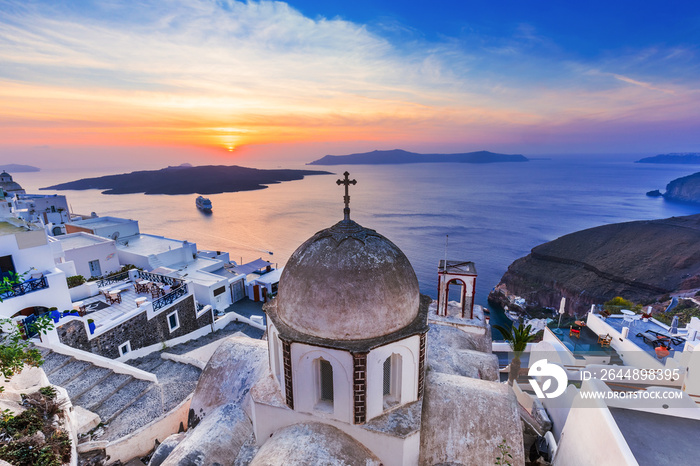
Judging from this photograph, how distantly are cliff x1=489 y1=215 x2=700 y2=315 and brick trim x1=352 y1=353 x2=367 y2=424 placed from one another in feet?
141

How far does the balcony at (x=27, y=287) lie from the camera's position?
13.6 metres

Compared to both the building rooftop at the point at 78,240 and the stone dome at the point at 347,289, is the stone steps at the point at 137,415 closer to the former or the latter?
the stone dome at the point at 347,289

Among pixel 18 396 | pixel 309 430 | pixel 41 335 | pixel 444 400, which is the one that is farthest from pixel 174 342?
pixel 444 400

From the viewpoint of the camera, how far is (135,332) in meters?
15.7

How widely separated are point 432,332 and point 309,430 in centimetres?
794

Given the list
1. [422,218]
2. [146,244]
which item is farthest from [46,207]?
[422,218]

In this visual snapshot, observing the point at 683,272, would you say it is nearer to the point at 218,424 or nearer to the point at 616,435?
the point at 616,435

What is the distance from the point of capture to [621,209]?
346ft

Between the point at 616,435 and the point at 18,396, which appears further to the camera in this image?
the point at 18,396

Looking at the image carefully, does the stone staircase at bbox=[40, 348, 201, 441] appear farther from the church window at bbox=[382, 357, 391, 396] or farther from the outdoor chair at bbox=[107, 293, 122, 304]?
the church window at bbox=[382, 357, 391, 396]

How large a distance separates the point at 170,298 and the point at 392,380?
13928 mm

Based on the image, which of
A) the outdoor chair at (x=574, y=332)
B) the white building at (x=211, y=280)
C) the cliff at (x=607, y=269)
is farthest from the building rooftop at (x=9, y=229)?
the cliff at (x=607, y=269)

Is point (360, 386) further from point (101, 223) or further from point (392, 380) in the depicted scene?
point (101, 223)

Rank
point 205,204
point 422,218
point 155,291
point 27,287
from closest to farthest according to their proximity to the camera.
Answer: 1. point 27,287
2. point 155,291
3. point 422,218
4. point 205,204
